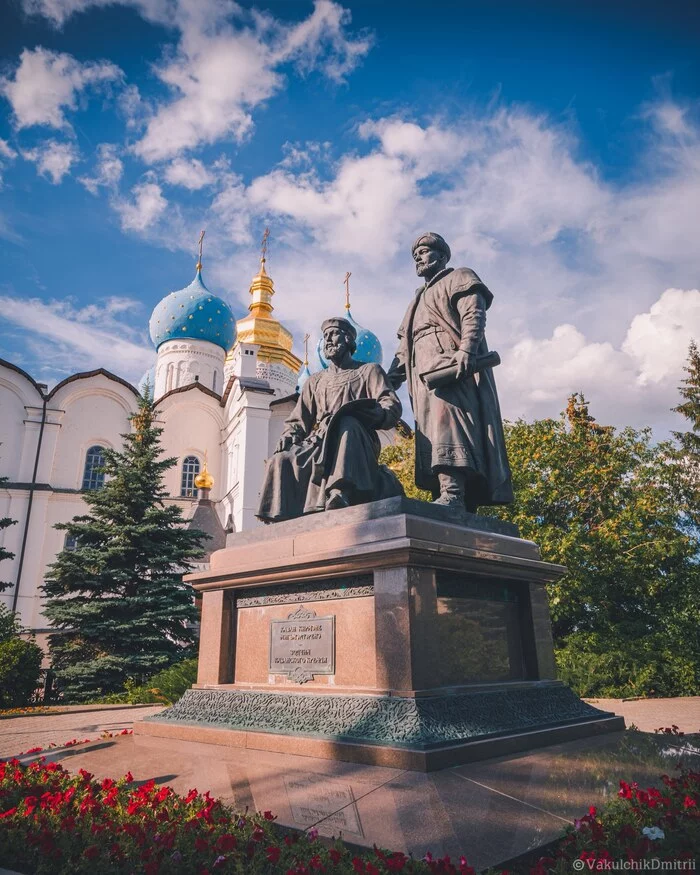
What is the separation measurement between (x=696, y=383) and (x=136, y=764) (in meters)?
24.0

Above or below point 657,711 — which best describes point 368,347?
above

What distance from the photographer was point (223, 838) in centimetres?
253

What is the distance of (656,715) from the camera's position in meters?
8.30

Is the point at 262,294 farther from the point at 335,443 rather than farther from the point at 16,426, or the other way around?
the point at 335,443

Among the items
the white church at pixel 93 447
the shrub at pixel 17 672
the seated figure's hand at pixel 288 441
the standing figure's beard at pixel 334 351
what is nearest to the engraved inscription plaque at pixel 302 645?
the seated figure's hand at pixel 288 441

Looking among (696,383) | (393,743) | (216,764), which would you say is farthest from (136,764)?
(696,383)

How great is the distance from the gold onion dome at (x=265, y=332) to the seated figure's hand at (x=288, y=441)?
34.4 metres

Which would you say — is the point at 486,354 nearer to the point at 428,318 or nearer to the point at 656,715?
the point at 428,318

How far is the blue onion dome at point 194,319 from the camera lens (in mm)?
38656

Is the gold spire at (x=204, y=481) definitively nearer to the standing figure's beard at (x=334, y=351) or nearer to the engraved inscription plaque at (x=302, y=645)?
the standing figure's beard at (x=334, y=351)

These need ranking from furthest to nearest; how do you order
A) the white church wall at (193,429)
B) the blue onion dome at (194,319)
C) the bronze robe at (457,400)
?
the blue onion dome at (194,319)
the white church wall at (193,429)
the bronze robe at (457,400)

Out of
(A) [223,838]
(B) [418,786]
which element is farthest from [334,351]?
(A) [223,838]

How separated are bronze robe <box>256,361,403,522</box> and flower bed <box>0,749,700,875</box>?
8.32 ft

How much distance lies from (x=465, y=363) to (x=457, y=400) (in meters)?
0.40
